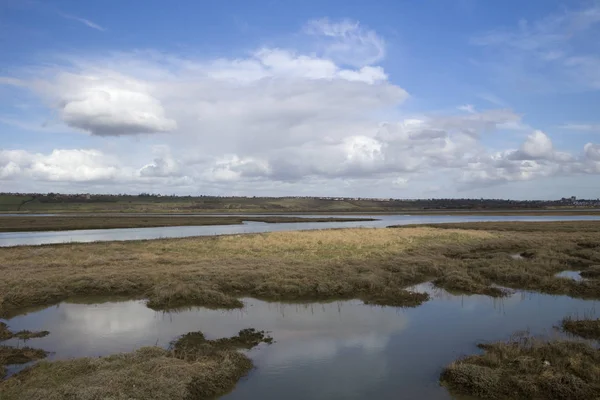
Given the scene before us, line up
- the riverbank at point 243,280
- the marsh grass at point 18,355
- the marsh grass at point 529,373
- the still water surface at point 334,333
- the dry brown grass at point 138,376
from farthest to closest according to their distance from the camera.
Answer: the marsh grass at point 18,355 < the still water surface at point 334,333 < the riverbank at point 243,280 < the marsh grass at point 529,373 < the dry brown grass at point 138,376

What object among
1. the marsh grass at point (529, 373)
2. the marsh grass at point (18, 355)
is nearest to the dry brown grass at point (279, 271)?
the marsh grass at point (18, 355)

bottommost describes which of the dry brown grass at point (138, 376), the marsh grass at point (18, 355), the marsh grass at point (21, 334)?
the marsh grass at point (21, 334)

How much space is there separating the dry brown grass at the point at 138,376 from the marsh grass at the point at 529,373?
6.44 m

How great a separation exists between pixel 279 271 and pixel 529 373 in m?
16.1

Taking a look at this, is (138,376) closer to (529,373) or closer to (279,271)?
(529,373)

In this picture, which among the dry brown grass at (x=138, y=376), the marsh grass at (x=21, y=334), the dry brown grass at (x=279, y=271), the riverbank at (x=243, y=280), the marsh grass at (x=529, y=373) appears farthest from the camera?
the dry brown grass at (x=279, y=271)

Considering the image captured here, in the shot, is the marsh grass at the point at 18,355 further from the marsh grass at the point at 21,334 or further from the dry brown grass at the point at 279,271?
the dry brown grass at the point at 279,271

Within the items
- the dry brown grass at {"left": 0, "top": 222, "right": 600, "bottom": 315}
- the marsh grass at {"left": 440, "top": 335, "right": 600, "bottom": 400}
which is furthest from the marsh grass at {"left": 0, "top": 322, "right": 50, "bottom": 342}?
the marsh grass at {"left": 440, "top": 335, "right": 600, "bottom": 400}

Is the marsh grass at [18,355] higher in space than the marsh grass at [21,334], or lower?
higher

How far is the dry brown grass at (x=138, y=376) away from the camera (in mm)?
10047

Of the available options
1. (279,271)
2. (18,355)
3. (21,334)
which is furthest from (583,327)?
(21,334)

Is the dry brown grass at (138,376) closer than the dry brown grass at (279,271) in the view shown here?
Yes

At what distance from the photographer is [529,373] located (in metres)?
11.5

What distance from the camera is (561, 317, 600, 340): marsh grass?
1516 centimetres
